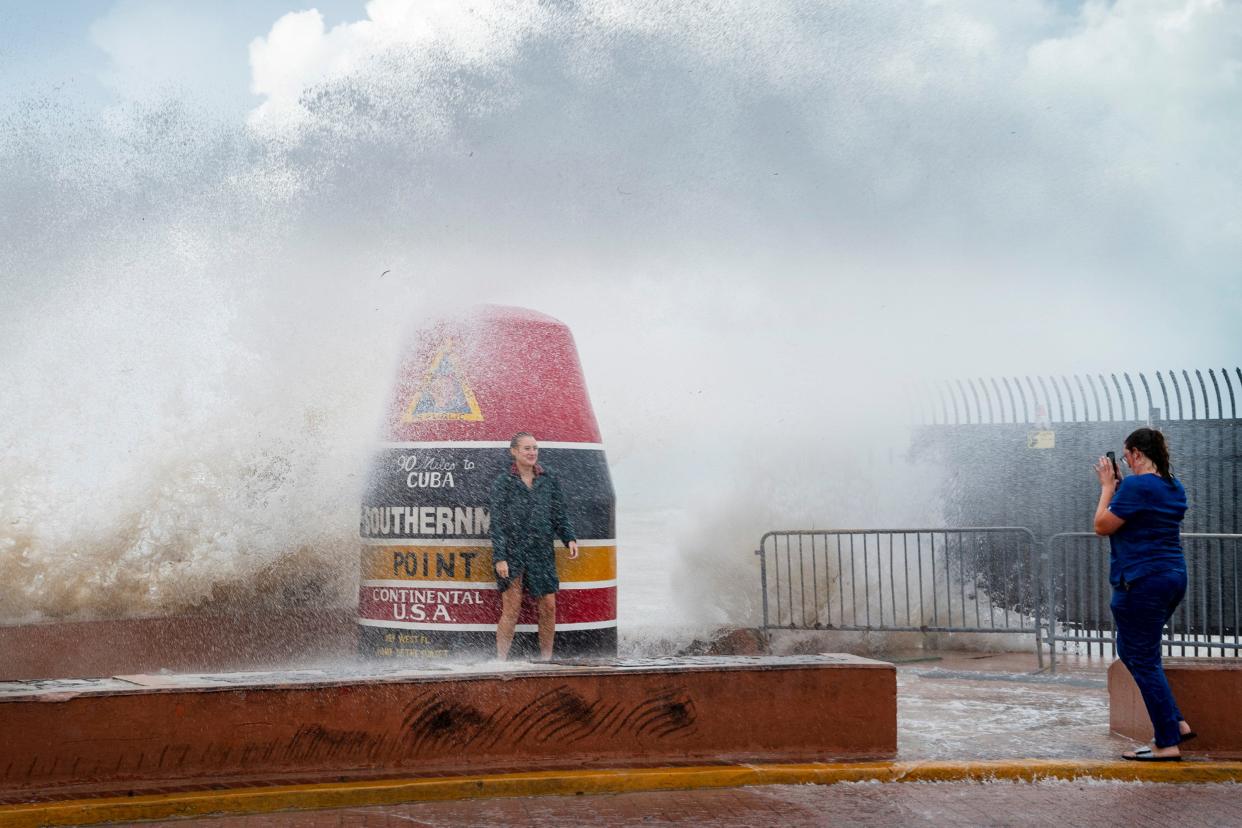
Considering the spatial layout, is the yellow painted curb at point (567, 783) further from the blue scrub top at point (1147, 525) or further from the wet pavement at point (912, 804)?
the blue scrub top at point (1147, 525)

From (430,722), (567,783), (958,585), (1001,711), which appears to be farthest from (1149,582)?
(958,585)

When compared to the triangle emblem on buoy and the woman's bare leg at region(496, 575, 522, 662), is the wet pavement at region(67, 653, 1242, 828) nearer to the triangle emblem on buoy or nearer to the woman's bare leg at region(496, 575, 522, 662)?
the woman's bare leg at region(496, 575, 522, 662)

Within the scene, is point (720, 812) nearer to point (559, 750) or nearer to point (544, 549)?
point (559, 750)

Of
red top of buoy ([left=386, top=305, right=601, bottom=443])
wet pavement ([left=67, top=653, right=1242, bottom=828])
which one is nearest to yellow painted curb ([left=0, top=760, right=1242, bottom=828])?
wet pavement ([left=67, top=653, right=1242, bottom=828])

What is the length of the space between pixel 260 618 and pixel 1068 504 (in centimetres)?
917

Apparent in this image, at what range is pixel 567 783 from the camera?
18.6ft

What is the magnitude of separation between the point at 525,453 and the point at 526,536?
0.48 metres

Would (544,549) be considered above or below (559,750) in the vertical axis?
above

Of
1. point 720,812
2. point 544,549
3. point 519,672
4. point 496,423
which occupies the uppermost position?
point 496,423

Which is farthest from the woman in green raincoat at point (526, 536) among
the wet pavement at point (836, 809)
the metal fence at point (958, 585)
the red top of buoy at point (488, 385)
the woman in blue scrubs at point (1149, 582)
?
the metal fence at point (958, 585)

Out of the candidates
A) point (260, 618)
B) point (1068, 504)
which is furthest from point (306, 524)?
point (1068, 504)

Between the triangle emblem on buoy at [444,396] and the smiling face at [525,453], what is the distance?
0.31 meters

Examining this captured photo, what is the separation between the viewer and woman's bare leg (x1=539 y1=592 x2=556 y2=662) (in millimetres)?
7316

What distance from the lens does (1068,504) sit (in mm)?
14047
